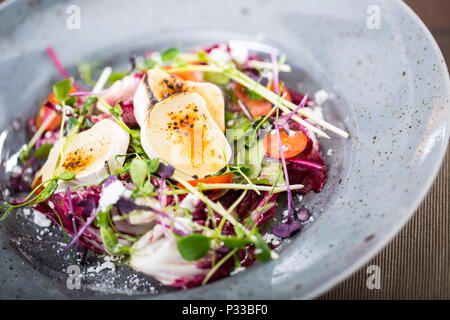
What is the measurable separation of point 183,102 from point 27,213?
0.69 m

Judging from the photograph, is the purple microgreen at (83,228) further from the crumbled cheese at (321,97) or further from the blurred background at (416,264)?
the crumbled cheese at (321,97)

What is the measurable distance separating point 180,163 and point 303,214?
0.44 m

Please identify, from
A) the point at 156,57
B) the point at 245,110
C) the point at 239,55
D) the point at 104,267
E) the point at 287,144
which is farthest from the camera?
the point at 156,57

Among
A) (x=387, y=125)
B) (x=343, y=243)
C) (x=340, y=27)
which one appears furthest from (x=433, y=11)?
(x=343, y=243)

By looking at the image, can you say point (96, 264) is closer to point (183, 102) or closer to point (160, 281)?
point (160, 281)

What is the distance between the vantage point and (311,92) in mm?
1707

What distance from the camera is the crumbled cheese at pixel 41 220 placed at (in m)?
1.51

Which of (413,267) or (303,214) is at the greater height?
(303,214)

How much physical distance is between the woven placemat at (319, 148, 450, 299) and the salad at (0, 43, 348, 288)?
30 cm

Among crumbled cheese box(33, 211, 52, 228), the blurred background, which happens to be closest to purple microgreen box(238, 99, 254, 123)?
the blurred background

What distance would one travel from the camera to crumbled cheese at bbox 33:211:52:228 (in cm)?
151

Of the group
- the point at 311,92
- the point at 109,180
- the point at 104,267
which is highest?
the point at 311,92

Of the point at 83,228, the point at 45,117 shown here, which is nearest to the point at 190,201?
the point at 83,228

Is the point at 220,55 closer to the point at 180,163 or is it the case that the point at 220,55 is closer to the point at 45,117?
the point at 180,163
